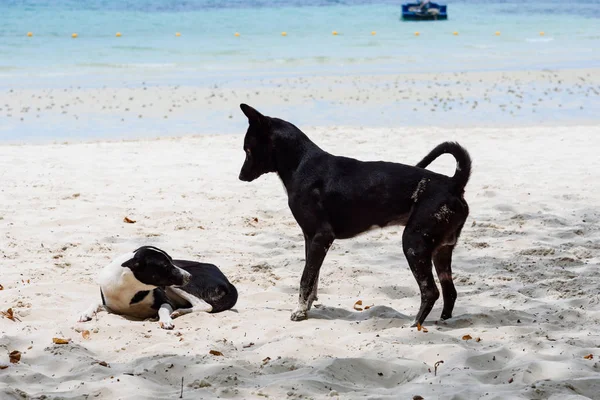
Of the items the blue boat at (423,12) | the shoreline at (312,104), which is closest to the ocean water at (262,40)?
the blue boat at (423,12)

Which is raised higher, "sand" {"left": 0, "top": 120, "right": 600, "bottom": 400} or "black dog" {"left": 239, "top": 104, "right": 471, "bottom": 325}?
"black dog" {"left": 239, "top": 104, "right": 471, "bottom": 325}

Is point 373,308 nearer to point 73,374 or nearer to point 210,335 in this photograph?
point 210,335

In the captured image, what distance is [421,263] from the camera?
5574 millimetres

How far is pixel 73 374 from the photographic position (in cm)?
471

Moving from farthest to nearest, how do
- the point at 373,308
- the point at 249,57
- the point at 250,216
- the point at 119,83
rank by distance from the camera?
the point at 249,57 → the point at 119,83 → the point at 250,216 → the point at 373,308

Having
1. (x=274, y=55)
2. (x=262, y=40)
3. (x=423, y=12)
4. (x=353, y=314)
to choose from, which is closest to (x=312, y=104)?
(x=274, y=55)

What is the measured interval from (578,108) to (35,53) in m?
19.1

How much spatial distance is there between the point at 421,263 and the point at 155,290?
1.82 m

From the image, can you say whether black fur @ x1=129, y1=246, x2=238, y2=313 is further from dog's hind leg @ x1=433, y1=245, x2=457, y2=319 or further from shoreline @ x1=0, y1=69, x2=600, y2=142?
shoreline @ x1=0, y1=69, x2=600, y2=142

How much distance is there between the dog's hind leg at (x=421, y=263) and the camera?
556 cm

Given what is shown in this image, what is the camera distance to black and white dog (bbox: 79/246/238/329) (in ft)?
19.1

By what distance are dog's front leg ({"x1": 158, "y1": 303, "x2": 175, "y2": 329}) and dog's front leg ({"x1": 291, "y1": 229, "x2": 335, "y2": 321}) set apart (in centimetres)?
81

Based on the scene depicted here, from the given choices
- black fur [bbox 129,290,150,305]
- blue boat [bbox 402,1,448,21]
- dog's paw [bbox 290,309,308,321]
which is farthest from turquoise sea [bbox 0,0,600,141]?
dog's paw [bbox 290,309,308,321]

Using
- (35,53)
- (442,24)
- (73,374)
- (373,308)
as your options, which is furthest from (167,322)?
(442,24)
